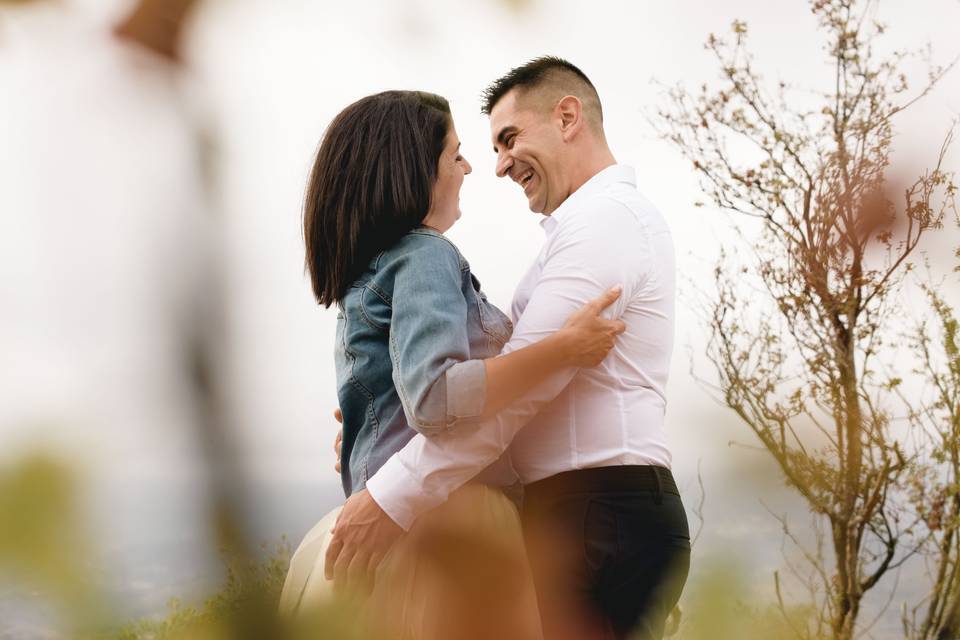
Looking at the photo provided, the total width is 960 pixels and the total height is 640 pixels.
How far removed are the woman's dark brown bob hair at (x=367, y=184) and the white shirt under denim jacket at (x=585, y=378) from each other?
0.25 metres

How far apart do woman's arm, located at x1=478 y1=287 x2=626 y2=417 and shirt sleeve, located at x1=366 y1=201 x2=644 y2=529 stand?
0.17 ft

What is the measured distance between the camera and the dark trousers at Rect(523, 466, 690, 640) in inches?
53.4

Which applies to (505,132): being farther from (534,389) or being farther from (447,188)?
(534,389)

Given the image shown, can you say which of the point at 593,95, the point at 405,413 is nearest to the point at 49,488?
the point at 405,413

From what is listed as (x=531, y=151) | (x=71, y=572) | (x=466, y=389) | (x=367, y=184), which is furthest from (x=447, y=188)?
(x=71, y=572)

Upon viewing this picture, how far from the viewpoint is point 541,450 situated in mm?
1467

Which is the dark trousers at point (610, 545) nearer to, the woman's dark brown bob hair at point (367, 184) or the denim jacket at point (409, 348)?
the denim jacket at point (409, 348)

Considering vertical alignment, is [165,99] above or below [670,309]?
above

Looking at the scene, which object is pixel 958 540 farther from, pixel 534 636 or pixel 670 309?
pixel 534 636

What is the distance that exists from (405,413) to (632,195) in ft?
2.18

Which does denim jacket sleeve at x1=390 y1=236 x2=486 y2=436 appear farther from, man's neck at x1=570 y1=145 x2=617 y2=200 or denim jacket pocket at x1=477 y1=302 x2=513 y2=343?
man's neck at x1=570 y1=145 x2=617 y2=200

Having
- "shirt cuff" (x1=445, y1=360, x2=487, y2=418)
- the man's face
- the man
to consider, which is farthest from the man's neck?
"shirt cuff" (x1=445, y1=360, x2=487, y2=418)

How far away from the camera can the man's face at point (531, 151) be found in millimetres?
2004

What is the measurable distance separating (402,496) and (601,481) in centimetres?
38
